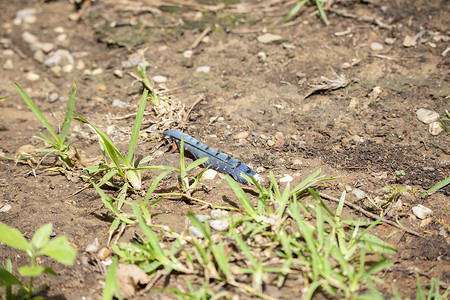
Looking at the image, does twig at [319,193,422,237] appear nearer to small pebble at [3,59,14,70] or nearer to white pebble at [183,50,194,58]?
white pebble at [183,50,194,58]

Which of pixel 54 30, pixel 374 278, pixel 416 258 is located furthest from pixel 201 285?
pixel 54 30

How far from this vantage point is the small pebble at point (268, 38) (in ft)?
11.2

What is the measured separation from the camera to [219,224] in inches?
79.4

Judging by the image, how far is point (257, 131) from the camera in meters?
2.69

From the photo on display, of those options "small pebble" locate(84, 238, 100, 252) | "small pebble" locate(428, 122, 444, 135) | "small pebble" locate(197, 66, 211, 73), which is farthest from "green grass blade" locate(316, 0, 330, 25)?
"small pebble" locate(84, 238, 100, 252)

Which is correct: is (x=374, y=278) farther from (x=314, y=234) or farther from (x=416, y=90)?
(x=416, y=90)

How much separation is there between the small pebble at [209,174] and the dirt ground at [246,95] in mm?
43

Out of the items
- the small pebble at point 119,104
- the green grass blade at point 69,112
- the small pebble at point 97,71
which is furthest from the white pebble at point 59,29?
the green grass blade at point 69,112

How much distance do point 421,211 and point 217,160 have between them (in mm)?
1188

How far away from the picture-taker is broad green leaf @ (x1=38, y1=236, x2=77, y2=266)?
60.6 inches

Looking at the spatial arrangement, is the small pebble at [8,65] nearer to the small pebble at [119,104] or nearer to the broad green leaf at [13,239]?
the small pebble at [119,104]

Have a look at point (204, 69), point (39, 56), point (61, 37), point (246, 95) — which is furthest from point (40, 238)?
point (61, 37)

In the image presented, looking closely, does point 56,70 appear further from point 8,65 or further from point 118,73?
point 118,73

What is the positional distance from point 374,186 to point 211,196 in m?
0.96
